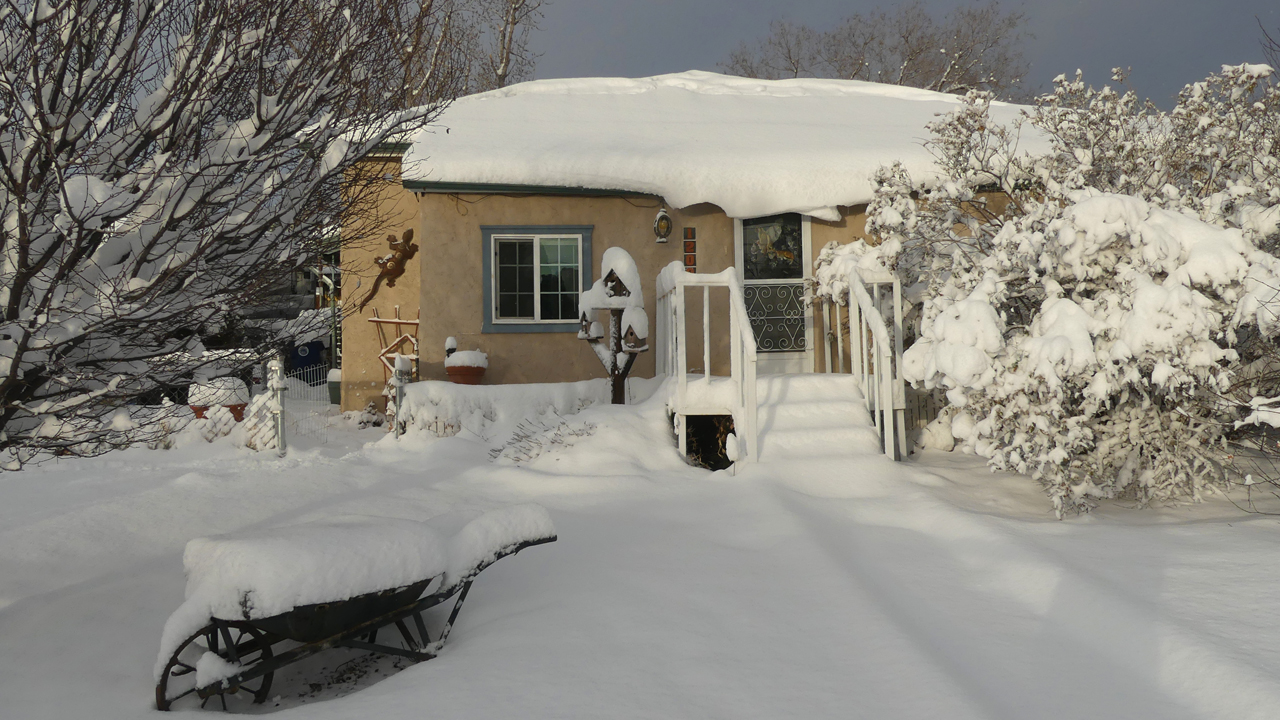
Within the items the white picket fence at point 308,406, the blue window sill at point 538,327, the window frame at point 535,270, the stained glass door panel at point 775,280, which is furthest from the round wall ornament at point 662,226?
the white picket fence at point 308,406

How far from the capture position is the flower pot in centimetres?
1015

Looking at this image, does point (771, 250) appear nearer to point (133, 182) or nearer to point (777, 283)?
point (777, 283)

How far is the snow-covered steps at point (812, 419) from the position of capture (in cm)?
722

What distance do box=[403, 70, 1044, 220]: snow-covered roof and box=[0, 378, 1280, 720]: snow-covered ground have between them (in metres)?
4.07

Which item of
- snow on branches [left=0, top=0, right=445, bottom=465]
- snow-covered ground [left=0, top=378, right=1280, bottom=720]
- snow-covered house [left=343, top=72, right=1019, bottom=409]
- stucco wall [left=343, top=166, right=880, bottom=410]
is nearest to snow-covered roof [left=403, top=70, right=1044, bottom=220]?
snow-covered house [left=343, top=72, right=1019, bottom=409]

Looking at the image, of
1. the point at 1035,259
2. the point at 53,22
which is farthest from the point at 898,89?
the point at 53,22

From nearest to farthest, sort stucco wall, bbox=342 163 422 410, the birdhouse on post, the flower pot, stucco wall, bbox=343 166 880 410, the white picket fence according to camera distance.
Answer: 1. the birdhouse on post
2. the flower pot
3. stucco wall, bbox=343 166 880 410
4. the white picket fence
5. stucco wall, bbox=342 163 422 410

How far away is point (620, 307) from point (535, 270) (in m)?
2.40

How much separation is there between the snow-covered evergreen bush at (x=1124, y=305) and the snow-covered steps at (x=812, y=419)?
3.24 ft

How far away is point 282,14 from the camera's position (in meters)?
3.89

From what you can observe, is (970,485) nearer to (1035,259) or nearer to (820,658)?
(1035,259)

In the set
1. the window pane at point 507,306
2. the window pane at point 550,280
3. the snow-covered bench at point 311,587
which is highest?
the window pane at point 550,280

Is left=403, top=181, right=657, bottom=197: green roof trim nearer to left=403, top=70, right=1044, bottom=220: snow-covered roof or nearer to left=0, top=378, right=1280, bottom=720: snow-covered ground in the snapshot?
left=403, top=70, right=1044, bottom=220: snow-covered roof

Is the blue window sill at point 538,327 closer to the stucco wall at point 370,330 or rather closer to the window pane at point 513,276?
the window pane at point 513,276
